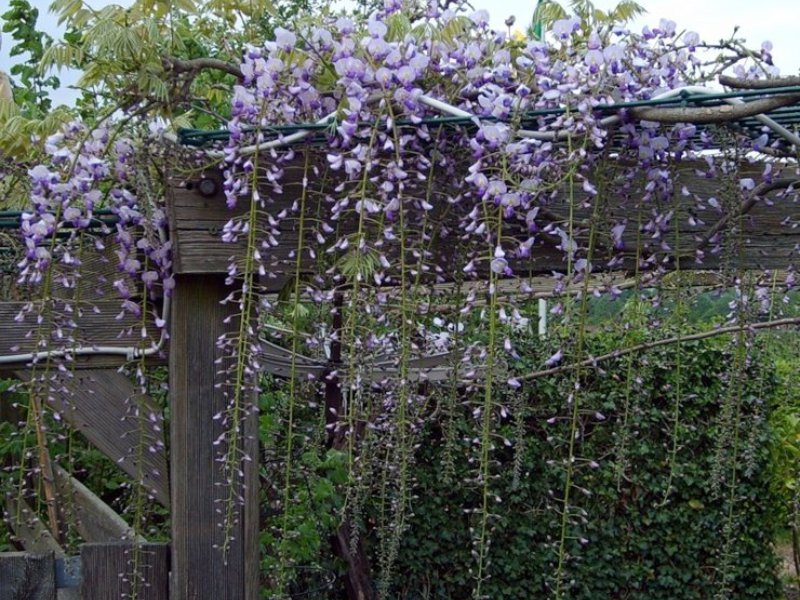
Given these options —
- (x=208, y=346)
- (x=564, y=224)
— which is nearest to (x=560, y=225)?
(x=564, y=224)

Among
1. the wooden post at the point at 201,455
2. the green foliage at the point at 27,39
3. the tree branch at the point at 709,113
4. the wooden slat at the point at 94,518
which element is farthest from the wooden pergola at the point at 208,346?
the green foliage at the point at 27,39

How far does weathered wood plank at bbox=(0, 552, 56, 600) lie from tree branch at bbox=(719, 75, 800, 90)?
5.46 feet

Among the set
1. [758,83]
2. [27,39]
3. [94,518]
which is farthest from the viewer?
[27,39]

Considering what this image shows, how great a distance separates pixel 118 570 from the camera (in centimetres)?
203

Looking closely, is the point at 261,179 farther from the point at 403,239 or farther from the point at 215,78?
the point at 215,78

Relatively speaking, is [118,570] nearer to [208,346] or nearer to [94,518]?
[208,346]

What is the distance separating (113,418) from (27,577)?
0.38 meters

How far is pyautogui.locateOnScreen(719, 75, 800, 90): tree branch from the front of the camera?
1636 mm

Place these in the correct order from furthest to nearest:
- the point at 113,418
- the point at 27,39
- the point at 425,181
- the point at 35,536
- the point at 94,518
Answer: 1. the point at 27,39
2. the point at 94,518
3. the point at 35,536
4. the point at 113,418
5. the point at 425,181

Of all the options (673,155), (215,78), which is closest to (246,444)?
(673,155)

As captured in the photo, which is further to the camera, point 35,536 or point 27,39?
point 27,39

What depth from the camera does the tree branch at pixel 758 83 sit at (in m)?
1.64

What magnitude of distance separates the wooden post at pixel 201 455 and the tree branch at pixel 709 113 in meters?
0.91

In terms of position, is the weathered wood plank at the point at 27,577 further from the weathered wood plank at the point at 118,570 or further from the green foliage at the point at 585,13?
the green foliage at the point at 585,13
